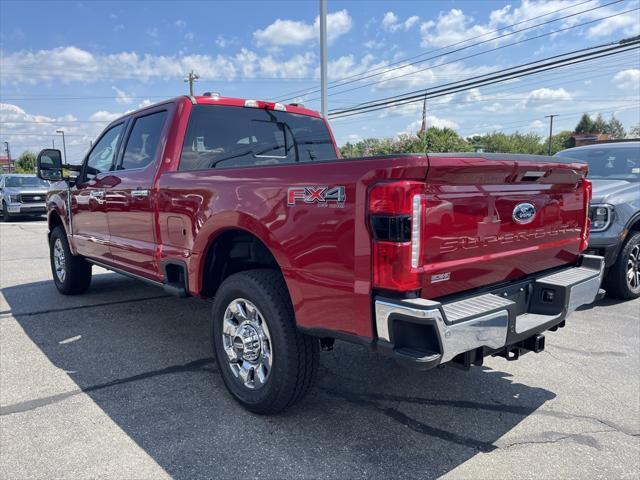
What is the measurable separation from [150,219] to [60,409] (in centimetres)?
154

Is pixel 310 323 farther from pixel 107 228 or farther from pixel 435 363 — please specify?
pixel 107 228

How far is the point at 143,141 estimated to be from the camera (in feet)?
14.4

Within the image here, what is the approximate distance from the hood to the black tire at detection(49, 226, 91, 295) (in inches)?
240

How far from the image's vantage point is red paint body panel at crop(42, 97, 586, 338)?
2.34 m

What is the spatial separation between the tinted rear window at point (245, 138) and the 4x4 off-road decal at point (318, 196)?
1.13 meters

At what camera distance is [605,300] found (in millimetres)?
5930

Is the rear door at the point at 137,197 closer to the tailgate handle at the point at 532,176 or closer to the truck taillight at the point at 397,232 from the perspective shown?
the truck taillight at the point at 397,232

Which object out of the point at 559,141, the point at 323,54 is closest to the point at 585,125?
the point at 559,141

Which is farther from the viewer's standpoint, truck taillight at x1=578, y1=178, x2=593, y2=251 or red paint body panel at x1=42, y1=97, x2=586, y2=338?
truck taillight at x1=578, y1=178, x2=593, y2=251

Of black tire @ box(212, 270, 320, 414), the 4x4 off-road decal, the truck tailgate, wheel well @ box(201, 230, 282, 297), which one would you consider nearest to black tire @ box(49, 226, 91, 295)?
wheel well @ box(201, 230, 282, 297)

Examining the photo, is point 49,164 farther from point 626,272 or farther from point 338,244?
point 626,272

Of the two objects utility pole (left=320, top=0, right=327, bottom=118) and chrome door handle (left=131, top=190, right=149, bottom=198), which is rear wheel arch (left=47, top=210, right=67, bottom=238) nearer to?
chrome door handle (left=131, top=190, right=149, bottom=198)

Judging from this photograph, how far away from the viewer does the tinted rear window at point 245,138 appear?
401 centimetres

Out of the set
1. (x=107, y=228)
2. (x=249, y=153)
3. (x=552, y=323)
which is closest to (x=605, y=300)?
(x=552, y=323)
